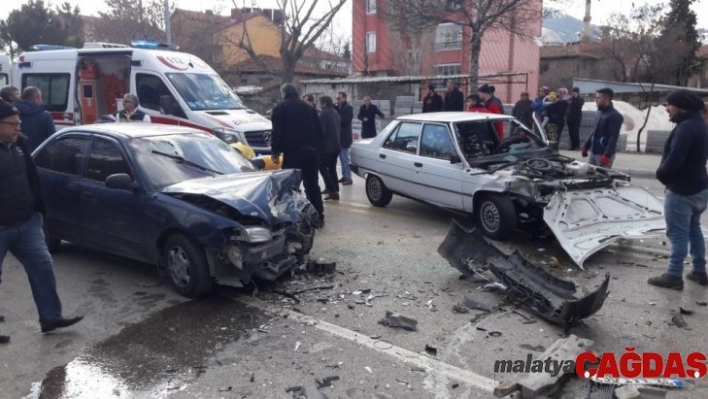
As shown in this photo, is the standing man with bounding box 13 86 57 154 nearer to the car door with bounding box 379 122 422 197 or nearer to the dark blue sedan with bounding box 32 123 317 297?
the dark blue sedan with bounding box 32 123 317 297

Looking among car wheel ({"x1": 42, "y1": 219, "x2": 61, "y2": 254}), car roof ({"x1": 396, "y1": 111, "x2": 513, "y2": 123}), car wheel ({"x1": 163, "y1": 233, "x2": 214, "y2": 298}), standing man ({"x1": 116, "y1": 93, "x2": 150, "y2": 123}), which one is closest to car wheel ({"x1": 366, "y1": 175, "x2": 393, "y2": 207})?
car roof ({"x1": 396, "y1": 111, "x2": 513, "y2": 123})

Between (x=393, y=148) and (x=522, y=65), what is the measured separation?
33.8 m

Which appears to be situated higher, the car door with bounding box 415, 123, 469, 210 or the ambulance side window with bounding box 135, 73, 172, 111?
the ambulance side window with bounding box 135, 73, 172, 111

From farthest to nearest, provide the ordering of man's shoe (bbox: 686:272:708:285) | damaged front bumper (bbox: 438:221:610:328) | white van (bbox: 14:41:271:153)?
white van (bbox: 14:41:271:153), man's shoe (bbox: 686:272:708:285), damaged front bumper (bbox: 438:221:610:328)

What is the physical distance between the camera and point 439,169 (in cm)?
775

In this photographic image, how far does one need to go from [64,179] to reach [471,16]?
13986mm

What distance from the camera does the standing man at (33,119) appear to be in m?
8.02

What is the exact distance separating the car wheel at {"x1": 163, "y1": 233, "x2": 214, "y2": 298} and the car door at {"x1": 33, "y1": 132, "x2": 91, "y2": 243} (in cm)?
143

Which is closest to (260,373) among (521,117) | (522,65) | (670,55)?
(521,117)

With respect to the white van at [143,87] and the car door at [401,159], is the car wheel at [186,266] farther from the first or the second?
the white van at [143,87]

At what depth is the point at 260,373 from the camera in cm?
395

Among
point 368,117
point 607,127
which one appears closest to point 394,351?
point 607,127

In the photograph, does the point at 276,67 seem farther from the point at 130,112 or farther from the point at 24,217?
the point at 24,217

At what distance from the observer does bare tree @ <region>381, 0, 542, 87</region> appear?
16.2 m
